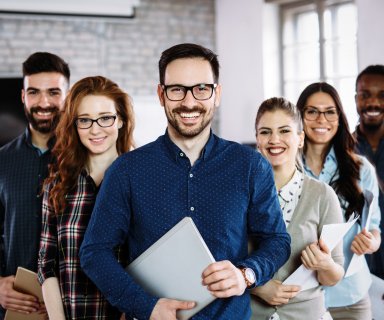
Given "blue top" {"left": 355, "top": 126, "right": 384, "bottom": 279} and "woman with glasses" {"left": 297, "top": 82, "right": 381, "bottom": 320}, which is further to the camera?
"blue top" {"left": 355, "top": 126, "right": 384, "bottom": 279}

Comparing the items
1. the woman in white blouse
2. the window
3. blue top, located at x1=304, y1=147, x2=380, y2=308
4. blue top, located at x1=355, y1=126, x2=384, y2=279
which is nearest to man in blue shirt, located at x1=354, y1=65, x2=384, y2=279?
blue top, located at x1=355, y1=126, x2=384, y2=279

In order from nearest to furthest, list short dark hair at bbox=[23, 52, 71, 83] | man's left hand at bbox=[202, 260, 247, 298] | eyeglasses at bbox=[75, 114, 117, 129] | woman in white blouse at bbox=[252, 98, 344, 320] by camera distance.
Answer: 1. man's left hand at bbox=[202, 260, 247, 298]
2. woman in white blouse at bbox=[252, 98, 344, 320]
3. eyeglasses at bbox=[75, 114, 117, 129]
4. short dark hair at bbox=[23, 52, 71, 83]

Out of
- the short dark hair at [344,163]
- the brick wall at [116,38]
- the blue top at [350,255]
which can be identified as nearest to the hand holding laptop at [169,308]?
the blue top at [350,255]

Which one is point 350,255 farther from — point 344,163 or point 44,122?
point 44,122

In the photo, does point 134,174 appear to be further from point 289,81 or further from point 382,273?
point 289,81

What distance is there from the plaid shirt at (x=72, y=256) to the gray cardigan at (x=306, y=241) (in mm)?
539

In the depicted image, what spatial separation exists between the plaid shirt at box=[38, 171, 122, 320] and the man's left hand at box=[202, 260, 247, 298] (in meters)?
0.56

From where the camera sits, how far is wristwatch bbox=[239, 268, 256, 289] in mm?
1533

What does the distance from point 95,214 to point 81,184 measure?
1.04ft

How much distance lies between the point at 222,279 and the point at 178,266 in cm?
14

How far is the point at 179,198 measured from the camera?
1.63 m

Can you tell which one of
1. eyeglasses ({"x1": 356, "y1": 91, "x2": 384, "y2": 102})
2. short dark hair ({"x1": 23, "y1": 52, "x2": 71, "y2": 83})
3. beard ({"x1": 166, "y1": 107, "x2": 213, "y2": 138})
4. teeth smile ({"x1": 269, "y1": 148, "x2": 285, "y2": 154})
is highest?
short dark hair ({"x1": 23, "y1": 52, "x2": 71, "y2": 83})

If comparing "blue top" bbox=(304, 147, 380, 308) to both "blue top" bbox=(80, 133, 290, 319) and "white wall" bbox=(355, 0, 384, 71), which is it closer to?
"blue top" bbox=(80, 133, 290, 319)

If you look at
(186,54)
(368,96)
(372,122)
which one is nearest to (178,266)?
(186,54)
